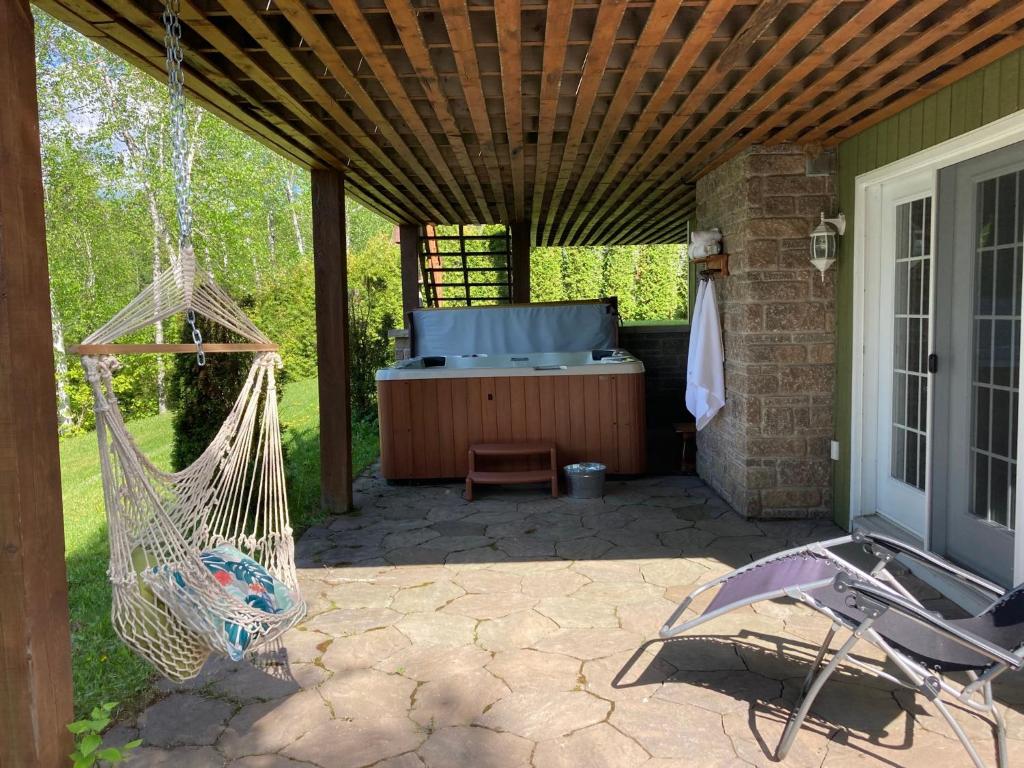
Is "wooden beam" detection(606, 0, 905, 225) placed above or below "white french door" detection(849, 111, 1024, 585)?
above

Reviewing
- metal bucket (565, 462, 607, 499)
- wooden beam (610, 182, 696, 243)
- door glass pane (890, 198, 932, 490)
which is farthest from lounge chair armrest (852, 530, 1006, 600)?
wooden beam (610, 182, 696, 243)

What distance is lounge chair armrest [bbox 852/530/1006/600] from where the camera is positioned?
8.05ft

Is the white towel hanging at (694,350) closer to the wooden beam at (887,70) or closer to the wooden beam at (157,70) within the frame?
the wooden beam at (887,70)

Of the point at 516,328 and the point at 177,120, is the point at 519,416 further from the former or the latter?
the point at 177,120

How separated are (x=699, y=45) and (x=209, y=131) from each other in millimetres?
16252

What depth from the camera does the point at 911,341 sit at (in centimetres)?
408

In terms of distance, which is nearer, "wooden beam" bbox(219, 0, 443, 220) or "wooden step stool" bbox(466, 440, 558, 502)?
"wooden beam" bbox(219, 0, 443, 220)

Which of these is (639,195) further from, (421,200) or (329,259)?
(329,259)

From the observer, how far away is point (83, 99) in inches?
584

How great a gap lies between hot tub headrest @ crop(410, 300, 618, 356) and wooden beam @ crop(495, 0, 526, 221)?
2.52 m

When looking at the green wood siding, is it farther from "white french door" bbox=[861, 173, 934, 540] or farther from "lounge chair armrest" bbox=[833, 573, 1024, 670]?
"lounge chair armrest" bbox=[833, 573, 1024, 670]

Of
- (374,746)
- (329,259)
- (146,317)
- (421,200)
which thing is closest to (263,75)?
(146,317)

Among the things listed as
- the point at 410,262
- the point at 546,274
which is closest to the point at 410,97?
the point at 410,262

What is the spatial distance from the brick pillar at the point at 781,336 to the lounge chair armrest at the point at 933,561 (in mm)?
2164
